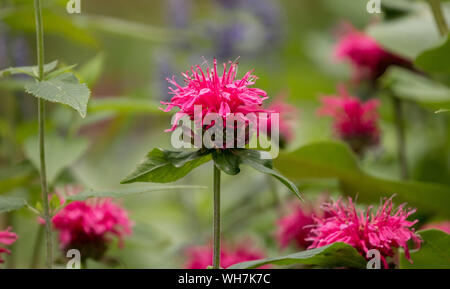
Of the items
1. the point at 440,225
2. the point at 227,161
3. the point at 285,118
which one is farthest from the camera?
the point at 285,118

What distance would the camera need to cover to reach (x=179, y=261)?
76 cm

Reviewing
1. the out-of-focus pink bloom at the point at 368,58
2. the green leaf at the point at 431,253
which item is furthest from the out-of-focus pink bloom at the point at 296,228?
the out-of-focus pink bloom at the point at 368,58

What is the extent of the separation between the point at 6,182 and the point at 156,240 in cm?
16

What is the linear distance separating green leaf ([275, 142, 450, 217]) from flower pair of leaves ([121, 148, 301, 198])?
0.18 meters

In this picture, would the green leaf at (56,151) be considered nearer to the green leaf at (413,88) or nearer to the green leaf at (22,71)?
the green leaf at (22,71)

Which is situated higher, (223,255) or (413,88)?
(413,88)

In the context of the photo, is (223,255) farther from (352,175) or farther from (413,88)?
(413,88)

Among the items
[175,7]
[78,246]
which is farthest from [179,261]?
[175,7]

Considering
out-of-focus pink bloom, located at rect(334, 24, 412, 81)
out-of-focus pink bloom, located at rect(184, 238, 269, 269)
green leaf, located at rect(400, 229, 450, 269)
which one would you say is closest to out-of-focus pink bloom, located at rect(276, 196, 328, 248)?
out-of-focus pink bloom, located at rect(184, 238, 269, 269)

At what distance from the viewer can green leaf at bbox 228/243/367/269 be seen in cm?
38

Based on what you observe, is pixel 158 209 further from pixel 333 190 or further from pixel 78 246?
pixel 78 246

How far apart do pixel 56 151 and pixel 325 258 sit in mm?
320

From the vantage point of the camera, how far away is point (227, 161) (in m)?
0.38

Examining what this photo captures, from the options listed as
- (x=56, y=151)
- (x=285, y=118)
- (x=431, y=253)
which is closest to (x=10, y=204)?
(x=56, y=151)
